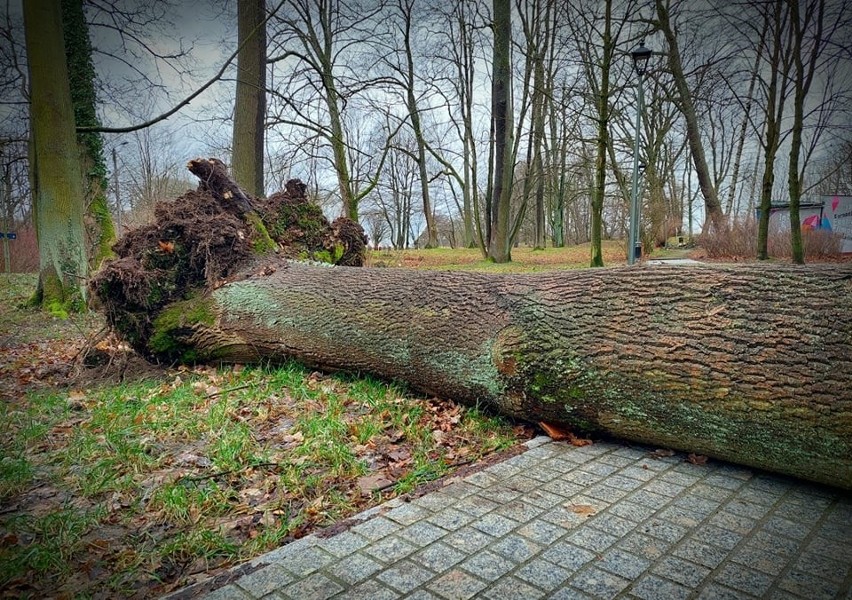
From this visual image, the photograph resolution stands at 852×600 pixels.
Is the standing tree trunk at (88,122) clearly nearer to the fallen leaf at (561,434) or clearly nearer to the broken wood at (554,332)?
the broken wood at (554,332)

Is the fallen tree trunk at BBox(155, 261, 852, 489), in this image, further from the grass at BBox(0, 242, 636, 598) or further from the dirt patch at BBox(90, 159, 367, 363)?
the dirt patch at BBox(90, 159, 367, 363)

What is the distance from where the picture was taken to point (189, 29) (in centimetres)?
780

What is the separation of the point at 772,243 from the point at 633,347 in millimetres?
13726

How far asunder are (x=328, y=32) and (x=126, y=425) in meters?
13.7

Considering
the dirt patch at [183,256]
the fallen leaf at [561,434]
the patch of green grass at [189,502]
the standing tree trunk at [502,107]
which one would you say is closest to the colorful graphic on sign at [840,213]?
the standing tree trunk at [502,107]

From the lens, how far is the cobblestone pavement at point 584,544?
1849 mm

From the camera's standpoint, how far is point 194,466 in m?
2.96

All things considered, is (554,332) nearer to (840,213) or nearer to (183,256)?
(183,256)

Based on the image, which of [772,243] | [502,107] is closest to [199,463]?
[502,107]

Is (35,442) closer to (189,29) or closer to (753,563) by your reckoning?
(753,563)

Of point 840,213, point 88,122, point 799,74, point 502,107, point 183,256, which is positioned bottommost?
point 183,256

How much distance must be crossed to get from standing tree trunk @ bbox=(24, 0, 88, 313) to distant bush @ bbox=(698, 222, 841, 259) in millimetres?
15063

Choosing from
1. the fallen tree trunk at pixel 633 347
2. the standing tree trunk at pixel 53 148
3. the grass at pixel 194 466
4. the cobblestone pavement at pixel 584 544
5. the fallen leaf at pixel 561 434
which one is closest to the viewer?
the cobblestone pavement at pixel 584 544

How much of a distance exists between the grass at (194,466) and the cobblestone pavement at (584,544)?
1.05ft
